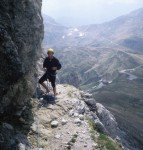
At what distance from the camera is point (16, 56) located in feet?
56.2

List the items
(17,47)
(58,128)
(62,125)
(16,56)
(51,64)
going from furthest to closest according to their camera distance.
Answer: (51,64) < (62,125) < (58,128) < (17,47) < (16,56)

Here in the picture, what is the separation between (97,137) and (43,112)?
4.85 meters

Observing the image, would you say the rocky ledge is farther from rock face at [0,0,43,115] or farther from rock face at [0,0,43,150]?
rock face at [0,0,43,115]

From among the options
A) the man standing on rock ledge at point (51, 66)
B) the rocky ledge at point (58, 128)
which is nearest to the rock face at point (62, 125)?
the rocky ledge at point (58, 128)

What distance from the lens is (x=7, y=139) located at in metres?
18.5

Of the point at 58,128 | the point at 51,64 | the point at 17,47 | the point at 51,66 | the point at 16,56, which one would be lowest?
the point at 58,128

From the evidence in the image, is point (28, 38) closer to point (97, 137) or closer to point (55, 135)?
point (55, 135)

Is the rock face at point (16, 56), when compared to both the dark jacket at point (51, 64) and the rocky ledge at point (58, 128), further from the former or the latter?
the dark jacket at point (51, 64)

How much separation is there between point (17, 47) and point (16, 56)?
2.89ft

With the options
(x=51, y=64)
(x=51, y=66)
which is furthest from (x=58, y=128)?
(x=51, y=64)

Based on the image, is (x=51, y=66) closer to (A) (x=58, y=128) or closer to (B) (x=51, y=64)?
(B) (x=51, y=64)

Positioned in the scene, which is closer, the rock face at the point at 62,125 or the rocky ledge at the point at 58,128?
the rocky ledge at the point at 58,128

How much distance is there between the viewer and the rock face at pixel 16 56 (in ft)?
55.0

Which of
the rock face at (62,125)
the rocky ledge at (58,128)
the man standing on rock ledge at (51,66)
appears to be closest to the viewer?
the rocky ledge at (58,128)
